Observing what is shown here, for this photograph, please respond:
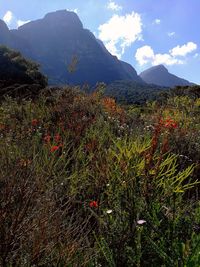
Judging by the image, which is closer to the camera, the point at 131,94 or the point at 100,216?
the point at 100,216

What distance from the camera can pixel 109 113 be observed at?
7.35m

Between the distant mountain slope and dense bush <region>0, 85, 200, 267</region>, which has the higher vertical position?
dense bush <region>0, 85, 200, 267</region>

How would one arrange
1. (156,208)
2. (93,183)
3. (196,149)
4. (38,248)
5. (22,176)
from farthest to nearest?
(196,149)
(93,183)
(156,208)
(22,176)
(38,248)

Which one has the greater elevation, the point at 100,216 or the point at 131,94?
the point at 100,216

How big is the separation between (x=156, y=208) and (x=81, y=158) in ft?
4.80

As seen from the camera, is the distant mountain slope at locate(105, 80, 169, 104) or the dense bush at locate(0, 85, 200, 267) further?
the distant mountain slope at locate(105, 80, 169, 104)

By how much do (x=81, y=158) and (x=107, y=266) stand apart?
72.8 inches

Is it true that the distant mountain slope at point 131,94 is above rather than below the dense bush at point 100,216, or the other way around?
below

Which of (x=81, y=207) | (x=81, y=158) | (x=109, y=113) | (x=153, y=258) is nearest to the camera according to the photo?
(x=153, y=258)

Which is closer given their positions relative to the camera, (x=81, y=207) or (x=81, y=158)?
(x=81, y=207)

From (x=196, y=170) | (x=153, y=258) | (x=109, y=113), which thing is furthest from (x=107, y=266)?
(x=109, y=113)

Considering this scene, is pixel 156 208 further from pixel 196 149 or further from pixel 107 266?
pixel 196 149

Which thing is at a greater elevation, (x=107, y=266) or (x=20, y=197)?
(x=20, y=197)

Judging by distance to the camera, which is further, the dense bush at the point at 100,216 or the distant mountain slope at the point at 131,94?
the distant mountain slope at the point at 131,94
